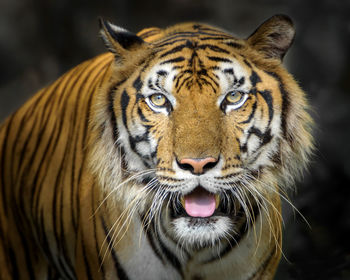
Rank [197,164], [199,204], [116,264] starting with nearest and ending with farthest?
[197,164]
[199,204]
[116,264]

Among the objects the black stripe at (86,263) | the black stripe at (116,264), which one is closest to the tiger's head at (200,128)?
the black stripe at (116,264)

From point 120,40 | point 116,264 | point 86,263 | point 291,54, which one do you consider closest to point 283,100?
point 120,40

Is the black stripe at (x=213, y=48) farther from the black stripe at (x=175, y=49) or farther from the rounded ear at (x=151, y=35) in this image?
the rounded ear at (x=151, y=35)

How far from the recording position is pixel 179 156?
187cm

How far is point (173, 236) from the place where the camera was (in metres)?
2.22

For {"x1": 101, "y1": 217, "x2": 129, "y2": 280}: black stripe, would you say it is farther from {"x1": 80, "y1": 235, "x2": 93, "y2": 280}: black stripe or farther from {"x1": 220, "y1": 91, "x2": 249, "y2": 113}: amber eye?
{"x1": 220, "y1": 91, "x2": 249, "y2": 113}: amber eye

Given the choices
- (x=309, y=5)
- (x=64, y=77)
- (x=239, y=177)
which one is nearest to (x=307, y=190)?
(x=309, y=5)

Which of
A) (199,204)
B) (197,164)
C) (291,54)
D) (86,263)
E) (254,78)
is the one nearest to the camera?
(197,164)

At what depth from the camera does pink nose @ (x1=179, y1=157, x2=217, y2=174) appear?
6.03ft

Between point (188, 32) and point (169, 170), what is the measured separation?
56cm

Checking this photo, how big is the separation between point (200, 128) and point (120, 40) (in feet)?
1.50

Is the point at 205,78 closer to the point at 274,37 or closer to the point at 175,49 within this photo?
the point at 175,49

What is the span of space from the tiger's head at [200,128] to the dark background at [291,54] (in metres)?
2.17

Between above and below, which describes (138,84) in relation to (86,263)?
above
